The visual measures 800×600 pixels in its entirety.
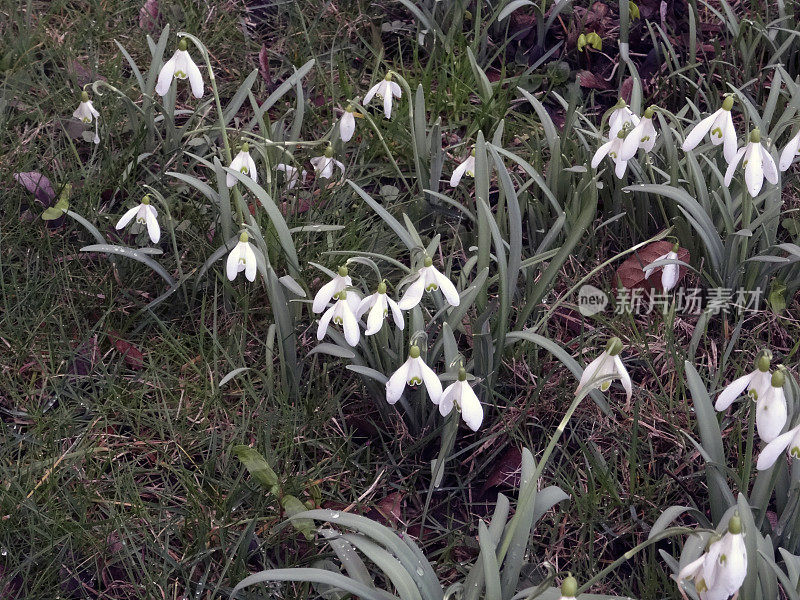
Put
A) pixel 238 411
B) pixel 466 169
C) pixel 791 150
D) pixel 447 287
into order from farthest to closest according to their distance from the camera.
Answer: pixel 466 169 < pixel 238 411 < pixel 791 150 < pixel 447 287

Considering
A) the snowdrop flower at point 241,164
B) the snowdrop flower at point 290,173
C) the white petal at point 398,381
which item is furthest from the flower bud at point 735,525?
the snowdrop flower at point 290,173

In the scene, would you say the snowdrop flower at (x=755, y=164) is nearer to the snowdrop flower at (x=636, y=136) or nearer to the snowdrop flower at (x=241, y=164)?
the snowdrop flower at (x=636, y=136)

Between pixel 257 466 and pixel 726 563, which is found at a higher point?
pixel 726 563

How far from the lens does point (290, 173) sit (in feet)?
7.84

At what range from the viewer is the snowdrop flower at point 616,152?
80.5 inches

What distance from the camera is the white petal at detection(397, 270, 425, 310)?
1.67 meters

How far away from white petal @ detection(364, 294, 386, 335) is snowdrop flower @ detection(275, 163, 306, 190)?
2.53 ft

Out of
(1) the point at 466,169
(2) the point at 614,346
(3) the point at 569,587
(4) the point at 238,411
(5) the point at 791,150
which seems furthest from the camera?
(1) the point at 466,169

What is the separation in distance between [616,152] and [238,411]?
1033 millimetres

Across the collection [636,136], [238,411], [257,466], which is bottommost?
[238,411]

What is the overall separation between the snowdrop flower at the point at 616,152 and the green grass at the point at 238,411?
21 cm

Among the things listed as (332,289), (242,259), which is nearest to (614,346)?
(332,289)

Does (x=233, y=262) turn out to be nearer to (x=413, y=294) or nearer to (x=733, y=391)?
(x=413, y=294)

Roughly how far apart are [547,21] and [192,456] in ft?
6.05
